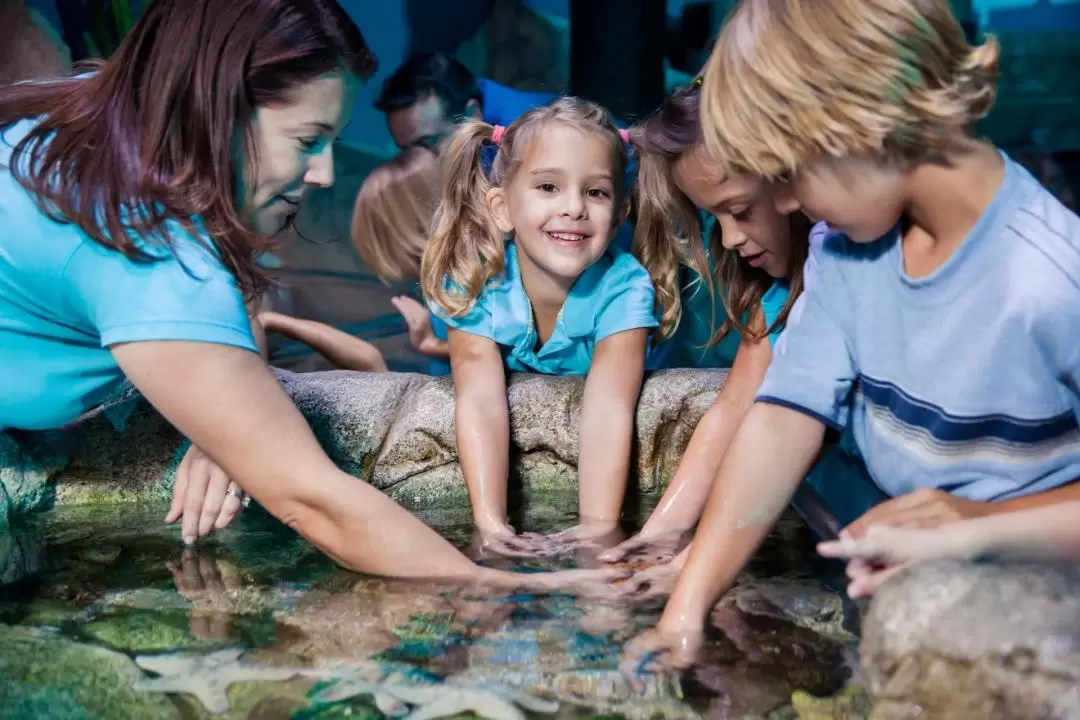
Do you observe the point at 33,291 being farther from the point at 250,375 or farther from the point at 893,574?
the point at 893,574

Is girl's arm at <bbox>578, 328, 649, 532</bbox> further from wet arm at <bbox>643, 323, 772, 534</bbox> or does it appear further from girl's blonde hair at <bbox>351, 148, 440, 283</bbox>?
girl's blonde hair at <bbox>351, 148, 440, 283</bbox>

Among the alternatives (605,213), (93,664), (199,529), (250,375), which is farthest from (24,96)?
(605,213)

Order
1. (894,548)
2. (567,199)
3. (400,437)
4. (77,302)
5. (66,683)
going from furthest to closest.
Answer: (567,199) < (400,437) < (77,302) < (66,683) < (894,548)

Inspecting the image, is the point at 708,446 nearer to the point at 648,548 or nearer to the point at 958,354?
the point at 648,548

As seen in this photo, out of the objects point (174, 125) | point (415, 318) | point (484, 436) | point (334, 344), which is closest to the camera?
point (174, 125)

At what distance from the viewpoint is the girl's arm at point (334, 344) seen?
5.89 m

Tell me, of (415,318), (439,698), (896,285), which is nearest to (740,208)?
(896,285)

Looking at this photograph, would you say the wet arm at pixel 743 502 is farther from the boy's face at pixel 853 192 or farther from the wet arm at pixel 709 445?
the wet arm at pixel 709 445

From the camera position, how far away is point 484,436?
2.82 meters

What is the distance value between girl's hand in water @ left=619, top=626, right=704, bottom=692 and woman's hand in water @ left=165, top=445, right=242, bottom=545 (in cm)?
108

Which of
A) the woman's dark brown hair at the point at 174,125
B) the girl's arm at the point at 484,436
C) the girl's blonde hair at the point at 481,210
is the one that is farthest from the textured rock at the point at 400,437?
the woman's dark brown hair at the point at 174,125

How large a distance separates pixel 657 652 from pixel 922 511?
0.48 meters

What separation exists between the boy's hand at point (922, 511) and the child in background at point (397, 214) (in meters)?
4.79

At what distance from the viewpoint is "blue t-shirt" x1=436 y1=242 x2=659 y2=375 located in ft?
10.4
